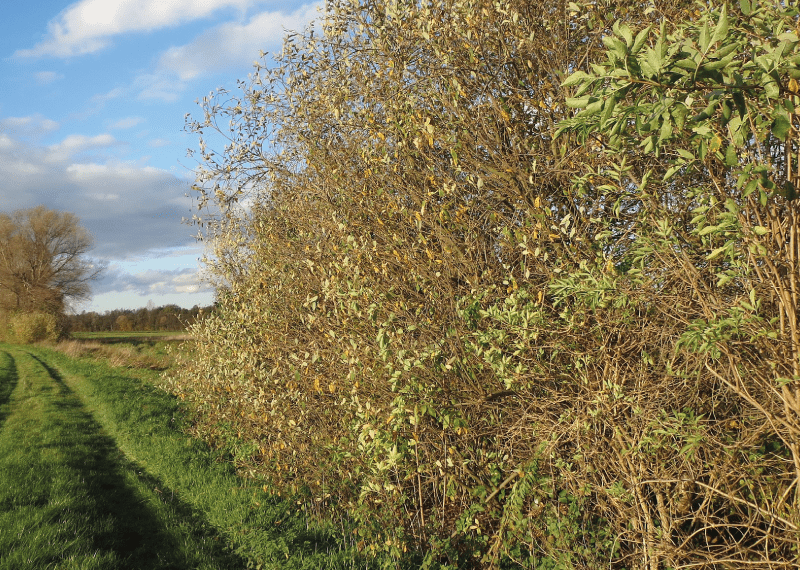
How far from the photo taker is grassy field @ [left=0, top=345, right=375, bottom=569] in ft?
20.7

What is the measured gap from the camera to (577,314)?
14.8 ft

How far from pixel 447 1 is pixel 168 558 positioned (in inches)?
284

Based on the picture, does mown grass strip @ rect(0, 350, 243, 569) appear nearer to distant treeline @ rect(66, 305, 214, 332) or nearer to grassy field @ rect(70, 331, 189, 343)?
grassy field @ rect(70, 331, 189, 343)

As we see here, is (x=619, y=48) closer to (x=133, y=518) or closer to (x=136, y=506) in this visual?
(x=133, y=518)

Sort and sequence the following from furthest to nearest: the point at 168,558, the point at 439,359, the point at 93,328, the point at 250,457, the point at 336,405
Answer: the point at 93,328 → the point at 250,457 → the point at 336,405 → the point at 168,558 → the point at 439,359

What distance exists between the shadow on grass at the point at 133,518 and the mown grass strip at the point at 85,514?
0.04ft

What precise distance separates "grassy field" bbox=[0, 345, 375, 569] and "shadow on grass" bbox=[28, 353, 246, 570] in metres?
0.02

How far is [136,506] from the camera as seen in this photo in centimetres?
832

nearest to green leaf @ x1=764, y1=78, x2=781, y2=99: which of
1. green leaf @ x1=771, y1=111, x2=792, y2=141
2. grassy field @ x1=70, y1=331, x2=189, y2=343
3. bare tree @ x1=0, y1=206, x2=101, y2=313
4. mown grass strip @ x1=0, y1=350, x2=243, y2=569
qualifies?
green leaf @ x1=771, y1=111, x2=792, y2=141

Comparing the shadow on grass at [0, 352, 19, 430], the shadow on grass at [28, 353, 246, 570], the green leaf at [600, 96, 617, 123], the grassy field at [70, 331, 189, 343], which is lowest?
the shadow on grass at [28, 353, 246, 570]

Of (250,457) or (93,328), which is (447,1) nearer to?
(250,457)

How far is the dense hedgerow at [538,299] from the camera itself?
3756 millimetres

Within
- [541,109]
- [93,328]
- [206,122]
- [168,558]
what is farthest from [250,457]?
[93,328]

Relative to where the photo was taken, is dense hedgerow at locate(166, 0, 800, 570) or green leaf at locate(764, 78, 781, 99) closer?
green leaf at locate(764, 78, 781, 99)
